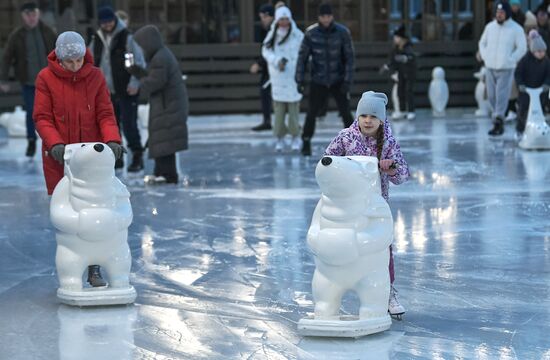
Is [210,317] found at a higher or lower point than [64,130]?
lower

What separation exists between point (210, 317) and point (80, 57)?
1887 mm

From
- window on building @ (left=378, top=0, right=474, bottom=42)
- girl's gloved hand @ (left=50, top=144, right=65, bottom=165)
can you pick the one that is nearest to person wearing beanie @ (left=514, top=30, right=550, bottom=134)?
window on building @ (left=378, top=0, right=474, bottom=42)

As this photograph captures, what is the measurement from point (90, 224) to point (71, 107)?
3.37 feet

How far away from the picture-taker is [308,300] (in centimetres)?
746

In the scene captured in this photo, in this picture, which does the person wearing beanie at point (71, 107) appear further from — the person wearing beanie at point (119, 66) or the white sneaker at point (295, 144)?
the white sneaker at point (295, 144)

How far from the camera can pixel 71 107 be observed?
8.00 metres

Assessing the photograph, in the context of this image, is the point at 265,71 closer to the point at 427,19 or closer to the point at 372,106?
the point at 427,19

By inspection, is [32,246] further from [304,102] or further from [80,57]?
[304,102]

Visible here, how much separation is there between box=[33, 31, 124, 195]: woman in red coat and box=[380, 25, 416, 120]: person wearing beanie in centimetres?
1459

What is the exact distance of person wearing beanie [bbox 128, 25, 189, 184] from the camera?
12.6 meters

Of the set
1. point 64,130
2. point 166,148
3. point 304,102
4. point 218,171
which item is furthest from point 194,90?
point 64,130

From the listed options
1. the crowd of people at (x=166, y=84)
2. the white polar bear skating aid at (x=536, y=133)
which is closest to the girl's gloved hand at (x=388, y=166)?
the crowd of people at (x=166, y=84)

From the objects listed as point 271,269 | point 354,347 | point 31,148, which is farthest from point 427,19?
point 354,347

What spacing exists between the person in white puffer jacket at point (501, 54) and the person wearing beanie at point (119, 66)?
596 centimetres
